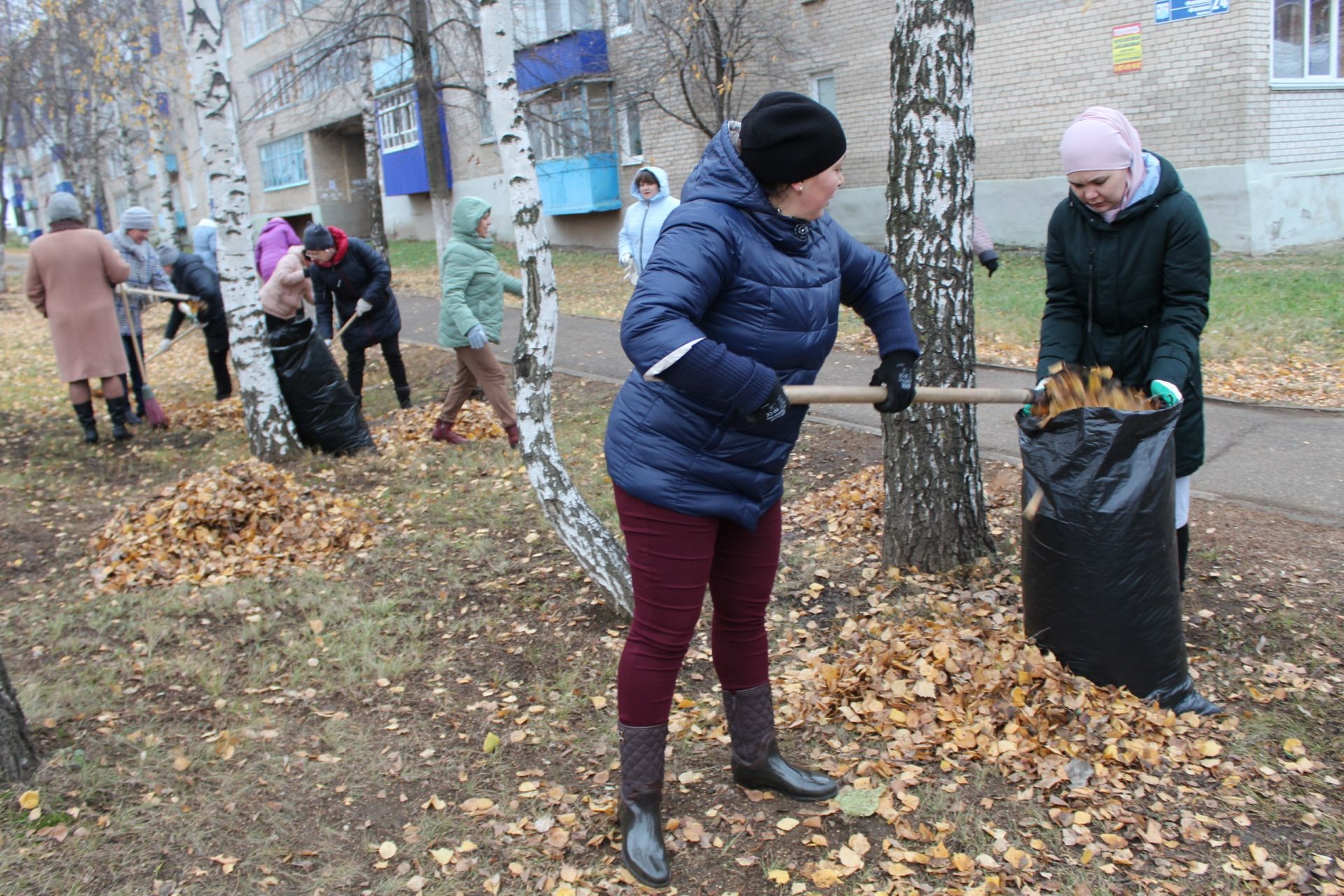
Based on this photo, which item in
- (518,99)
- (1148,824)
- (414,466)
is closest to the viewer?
(1148,824)

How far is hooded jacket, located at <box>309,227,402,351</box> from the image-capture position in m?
8.05

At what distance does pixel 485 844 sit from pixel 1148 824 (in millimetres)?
1779

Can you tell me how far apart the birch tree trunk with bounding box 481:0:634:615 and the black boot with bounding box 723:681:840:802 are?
1280mm

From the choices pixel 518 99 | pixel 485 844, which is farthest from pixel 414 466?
pixel 485 844

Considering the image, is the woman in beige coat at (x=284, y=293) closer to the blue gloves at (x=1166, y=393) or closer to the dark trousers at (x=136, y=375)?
the dark trousers at (x=136, y=375)

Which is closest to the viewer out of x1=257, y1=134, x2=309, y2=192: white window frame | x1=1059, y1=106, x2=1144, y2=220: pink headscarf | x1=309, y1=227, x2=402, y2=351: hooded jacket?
x1=1059, y1=106, x2=1144, y2=220: pink headscarf

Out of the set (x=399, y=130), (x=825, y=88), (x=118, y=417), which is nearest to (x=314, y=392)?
(x=118, y=417)

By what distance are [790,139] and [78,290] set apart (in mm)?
7151

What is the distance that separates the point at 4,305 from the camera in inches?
779

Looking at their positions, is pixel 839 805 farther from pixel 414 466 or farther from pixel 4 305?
pixel 4 305

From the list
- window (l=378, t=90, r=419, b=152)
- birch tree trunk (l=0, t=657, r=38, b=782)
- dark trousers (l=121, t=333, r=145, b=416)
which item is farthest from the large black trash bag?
window (l=378, t=90, r=419, b=152)

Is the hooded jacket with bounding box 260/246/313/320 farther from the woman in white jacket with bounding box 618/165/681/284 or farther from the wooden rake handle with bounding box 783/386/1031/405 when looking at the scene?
the wooden rake handle with bounding box 783/386/1031/405

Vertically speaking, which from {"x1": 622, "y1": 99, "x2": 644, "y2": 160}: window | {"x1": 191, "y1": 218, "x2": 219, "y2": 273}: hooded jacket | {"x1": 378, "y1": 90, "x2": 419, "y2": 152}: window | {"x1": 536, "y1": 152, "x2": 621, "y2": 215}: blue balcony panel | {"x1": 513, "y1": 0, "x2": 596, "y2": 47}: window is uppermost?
{"x1": 513, "y1": 0, "x2": 596, "y2": 47}: window

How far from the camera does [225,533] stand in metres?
5.30
